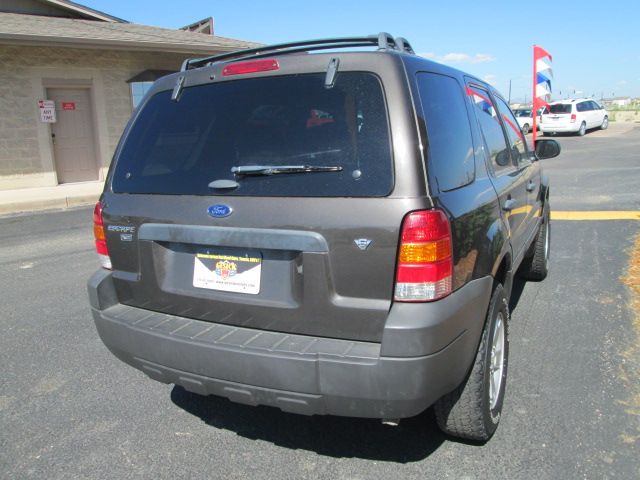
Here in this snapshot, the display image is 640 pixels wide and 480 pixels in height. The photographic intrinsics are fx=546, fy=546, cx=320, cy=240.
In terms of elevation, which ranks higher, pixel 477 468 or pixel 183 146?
pixel 183 146

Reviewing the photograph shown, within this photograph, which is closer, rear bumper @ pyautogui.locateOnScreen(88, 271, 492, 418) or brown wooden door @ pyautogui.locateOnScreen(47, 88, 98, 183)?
rear bumper @ pyautogui.locateOnScreen(88, 271, 492, 418)

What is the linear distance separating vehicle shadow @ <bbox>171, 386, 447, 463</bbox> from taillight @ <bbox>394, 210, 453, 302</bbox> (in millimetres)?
993

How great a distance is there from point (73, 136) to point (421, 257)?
13.2 m

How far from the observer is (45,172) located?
12906mm

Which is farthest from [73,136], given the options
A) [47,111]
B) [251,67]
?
[251,67]

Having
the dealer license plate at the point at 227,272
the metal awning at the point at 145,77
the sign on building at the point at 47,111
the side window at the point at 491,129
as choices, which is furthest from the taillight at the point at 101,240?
the metal awning at the point at 145,77

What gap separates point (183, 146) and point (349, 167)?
3.12 feet

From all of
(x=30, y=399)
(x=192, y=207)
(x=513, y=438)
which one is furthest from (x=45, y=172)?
(x=513, y=438)

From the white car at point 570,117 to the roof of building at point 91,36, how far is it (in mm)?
18192

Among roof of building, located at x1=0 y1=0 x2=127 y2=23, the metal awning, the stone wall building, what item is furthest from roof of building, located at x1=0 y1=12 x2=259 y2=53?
the metal awning

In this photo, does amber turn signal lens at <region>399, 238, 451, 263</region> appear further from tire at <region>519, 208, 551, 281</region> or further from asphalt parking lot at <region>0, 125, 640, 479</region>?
tire at <region>519, 208, 551, 281</region>

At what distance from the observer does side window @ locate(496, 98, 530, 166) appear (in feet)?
13.4

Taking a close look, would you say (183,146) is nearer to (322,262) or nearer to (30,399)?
(322,262)

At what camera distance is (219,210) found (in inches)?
96.9
